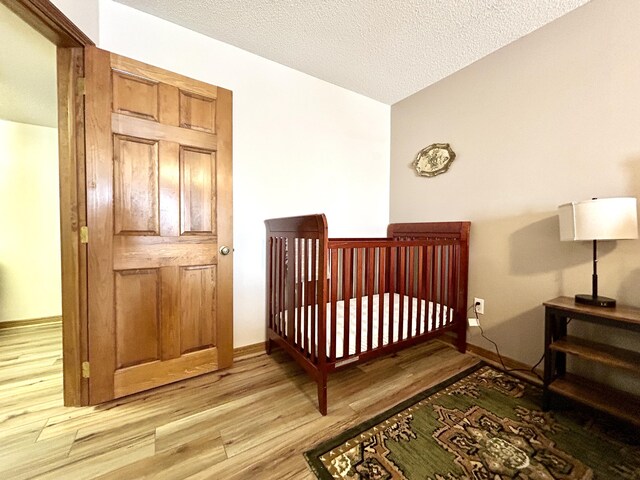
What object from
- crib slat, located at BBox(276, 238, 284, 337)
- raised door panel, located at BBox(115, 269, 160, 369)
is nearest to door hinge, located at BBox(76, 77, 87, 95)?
raised door panel, located at BBox(115, 269, 160, 369)

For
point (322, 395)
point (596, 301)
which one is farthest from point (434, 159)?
point (322, 395)

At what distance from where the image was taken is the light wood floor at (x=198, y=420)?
40.3 inches

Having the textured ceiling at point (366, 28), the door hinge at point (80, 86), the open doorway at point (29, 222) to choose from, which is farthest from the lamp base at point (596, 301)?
the open doorway at point (29, 222)

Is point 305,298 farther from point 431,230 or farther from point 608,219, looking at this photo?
point 608,219

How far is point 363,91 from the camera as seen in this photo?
7.90 feet

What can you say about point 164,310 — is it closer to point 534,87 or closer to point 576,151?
point 576,151

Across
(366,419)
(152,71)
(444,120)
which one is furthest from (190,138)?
(444,120)

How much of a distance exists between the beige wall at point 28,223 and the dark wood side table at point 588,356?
4.36 m

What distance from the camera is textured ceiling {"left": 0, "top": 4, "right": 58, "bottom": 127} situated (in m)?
1.46

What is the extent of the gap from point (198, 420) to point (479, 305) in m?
2.11

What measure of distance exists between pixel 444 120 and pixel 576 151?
981mm

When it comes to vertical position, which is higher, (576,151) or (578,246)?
(576,151)

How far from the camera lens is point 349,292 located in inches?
55.7

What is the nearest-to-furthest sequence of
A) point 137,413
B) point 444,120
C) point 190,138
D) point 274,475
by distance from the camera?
point 274,475, point 137,413, point 190,138, point 444,120
